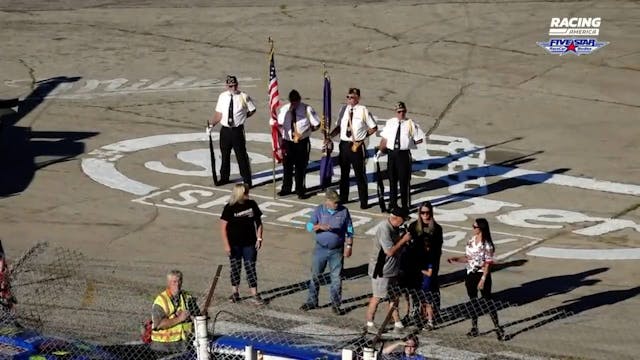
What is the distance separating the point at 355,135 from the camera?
19328 mm

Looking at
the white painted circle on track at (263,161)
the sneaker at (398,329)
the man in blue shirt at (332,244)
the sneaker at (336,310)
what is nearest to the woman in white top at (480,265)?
the sneaker at (398,329)

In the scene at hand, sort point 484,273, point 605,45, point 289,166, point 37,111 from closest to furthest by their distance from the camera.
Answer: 1. point 484,273
2. point 289,166
3. point 37,111
4. point 605,45

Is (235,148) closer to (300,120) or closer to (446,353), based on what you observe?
(300,120)

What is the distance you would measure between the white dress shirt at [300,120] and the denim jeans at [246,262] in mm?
4721

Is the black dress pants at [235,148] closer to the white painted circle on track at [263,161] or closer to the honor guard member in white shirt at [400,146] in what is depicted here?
the white painted circle on track at [263,161]

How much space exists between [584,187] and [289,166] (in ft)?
14.9

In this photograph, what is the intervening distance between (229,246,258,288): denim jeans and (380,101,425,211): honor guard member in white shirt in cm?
400

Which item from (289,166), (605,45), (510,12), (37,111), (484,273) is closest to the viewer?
(484,273)

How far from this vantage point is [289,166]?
1991cm

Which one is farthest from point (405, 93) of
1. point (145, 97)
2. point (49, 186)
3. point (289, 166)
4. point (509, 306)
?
point (509, 306)

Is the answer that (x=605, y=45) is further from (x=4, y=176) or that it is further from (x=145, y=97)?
(x=4, y=176)

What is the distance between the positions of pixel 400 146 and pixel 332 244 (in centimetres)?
415

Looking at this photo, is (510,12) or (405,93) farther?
(510,12)

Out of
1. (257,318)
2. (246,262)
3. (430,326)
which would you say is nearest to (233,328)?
(257,318)
